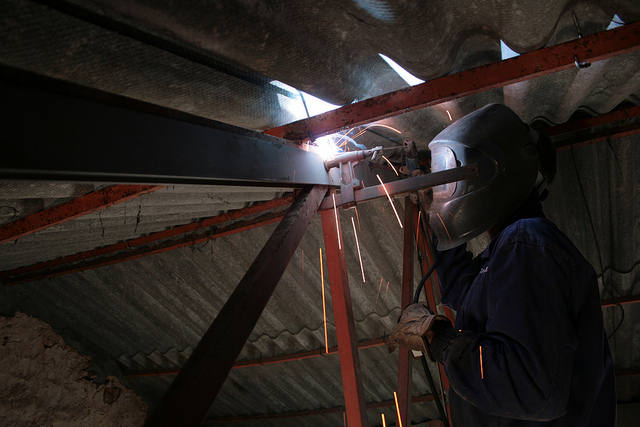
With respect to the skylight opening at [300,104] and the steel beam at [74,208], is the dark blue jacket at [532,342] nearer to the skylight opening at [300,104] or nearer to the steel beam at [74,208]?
the skylight opening at [300,104]

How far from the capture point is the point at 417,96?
6.20 feet

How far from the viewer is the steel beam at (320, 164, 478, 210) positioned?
2049 mm

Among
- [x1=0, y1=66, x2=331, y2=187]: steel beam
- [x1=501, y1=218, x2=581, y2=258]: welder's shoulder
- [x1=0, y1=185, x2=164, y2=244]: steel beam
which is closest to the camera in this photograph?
Answer: [x1=0, y1=66, x2=331, y2=187]: steel beam

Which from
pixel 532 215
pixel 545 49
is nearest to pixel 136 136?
pixel 545 49

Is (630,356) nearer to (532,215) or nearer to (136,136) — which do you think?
(532,215)

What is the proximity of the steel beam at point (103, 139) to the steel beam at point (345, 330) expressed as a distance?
839mm

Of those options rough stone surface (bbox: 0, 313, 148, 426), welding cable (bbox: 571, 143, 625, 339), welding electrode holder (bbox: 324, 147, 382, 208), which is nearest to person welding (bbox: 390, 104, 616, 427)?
welding electrode holder (bbox: 324, 147, 382, 208)

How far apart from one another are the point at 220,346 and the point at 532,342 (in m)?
1.12

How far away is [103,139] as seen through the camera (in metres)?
0.97

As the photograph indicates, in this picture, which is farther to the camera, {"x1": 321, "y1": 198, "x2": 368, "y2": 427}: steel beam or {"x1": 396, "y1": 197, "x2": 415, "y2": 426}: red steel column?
{"x1": 396, "y1": 197, "x2": 415, "y2": 426}: red steel column

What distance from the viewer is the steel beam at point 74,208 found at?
2545 millimetres

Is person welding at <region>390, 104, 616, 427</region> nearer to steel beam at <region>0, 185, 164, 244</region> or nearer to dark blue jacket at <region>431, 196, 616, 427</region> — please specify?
dark blue jacket at <region>431, 196, 616, 427</region>

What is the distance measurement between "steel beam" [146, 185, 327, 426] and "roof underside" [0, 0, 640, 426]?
639 mm

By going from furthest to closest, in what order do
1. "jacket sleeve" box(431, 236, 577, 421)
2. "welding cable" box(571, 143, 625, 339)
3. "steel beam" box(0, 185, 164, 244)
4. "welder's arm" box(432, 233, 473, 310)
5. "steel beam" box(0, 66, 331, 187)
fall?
"welding cable" box(571, 143, 625, 339)
"steel beam" box(0, 185, 164, 244)
"welder's arm" box(432, 233, 473, 310)
"jacket sleeve" box(431, 236, 577, 421)
"steel beam" box(0, 66, 331, 187)
